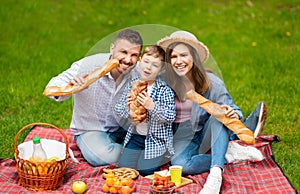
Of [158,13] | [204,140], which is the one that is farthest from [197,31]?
[204,140]

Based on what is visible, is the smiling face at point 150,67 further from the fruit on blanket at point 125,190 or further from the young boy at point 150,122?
the fruit on blanket at point 125,190

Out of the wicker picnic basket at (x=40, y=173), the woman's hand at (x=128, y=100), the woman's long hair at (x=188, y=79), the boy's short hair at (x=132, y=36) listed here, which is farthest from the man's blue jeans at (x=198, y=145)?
the wicker picnic basket at (x=40, y=173)

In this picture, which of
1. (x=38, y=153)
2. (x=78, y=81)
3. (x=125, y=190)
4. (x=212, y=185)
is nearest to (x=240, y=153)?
(x=212, y=185)

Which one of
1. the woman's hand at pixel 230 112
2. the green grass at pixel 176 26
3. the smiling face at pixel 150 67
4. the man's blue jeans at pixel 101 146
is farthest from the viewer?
the green grass at pixel 176 26

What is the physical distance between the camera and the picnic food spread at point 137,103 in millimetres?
3285

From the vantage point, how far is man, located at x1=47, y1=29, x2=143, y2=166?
3.36m

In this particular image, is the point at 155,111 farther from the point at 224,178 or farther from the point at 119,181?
the point at 224,178

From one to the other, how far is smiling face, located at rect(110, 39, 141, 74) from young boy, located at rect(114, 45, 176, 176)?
0.08 meters

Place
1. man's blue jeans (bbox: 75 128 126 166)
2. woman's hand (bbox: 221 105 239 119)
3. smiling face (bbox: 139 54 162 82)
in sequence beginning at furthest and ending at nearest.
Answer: man's blue jeans (bbox: 75 128 126 166) → woman's hand (bbox: 221 105 239 119) → smiling face (bbox: 139 54 162 82)

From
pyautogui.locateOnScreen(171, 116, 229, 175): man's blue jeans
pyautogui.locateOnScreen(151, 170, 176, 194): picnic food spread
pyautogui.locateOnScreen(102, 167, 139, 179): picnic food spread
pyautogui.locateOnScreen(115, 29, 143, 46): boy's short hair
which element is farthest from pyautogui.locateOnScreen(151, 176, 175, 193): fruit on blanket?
pyautogui.locateOnScreen(115, 29, 143, 46): boy's short hair

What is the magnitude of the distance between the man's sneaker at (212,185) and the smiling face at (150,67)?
0.70 meters

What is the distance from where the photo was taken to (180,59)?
326 cm

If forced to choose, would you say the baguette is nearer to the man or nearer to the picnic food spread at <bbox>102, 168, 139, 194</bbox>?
the man

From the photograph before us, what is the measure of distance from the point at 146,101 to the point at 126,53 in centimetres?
33
